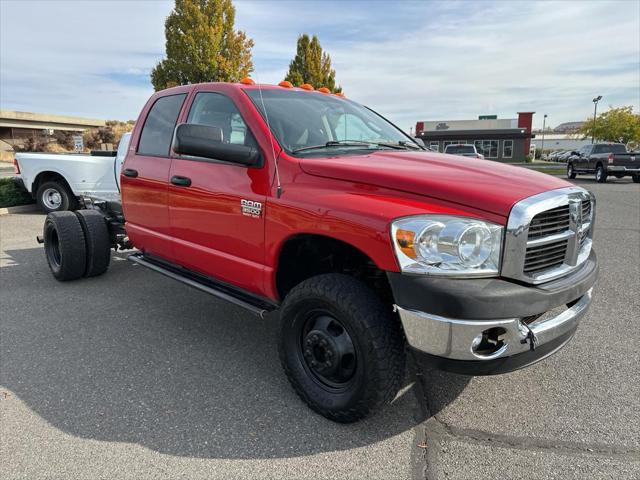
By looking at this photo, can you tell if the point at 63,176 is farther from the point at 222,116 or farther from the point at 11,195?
the point at 222,116

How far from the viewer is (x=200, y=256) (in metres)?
3.68

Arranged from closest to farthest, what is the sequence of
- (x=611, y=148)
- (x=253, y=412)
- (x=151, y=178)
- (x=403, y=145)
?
1. (x=253, y=412)
2. (x=403, y=145)
3. (x=151, y=178)
4. (x=611, y=148)

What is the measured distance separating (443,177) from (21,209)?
10946 millimetres

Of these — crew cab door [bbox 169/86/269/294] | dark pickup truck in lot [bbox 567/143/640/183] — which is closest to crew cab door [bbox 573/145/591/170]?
dark pickup truck in lot [bbox 567/143/640/183]

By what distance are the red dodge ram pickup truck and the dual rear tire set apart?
5.69 feet

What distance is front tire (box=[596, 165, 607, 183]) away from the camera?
68.7ft

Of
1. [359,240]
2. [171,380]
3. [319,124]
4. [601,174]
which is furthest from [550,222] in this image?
[601,174]

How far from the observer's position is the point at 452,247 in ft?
7.47

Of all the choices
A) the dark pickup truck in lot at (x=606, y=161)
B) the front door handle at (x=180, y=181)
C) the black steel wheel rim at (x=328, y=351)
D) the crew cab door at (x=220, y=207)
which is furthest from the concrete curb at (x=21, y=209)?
the dark pickup truck in lot at (x=606, y=161)

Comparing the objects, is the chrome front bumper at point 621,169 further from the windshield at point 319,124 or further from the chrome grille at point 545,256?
the chrome grille at point 545,256

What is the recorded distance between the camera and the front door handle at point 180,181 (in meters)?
3.65

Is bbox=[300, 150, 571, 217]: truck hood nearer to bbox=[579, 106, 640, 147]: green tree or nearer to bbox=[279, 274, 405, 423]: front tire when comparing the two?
bbox=[279, 274, 405, 423]: front tire

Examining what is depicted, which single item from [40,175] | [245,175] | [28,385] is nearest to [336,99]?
[245,175]

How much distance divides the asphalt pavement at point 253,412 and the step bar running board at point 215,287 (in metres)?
0.52
